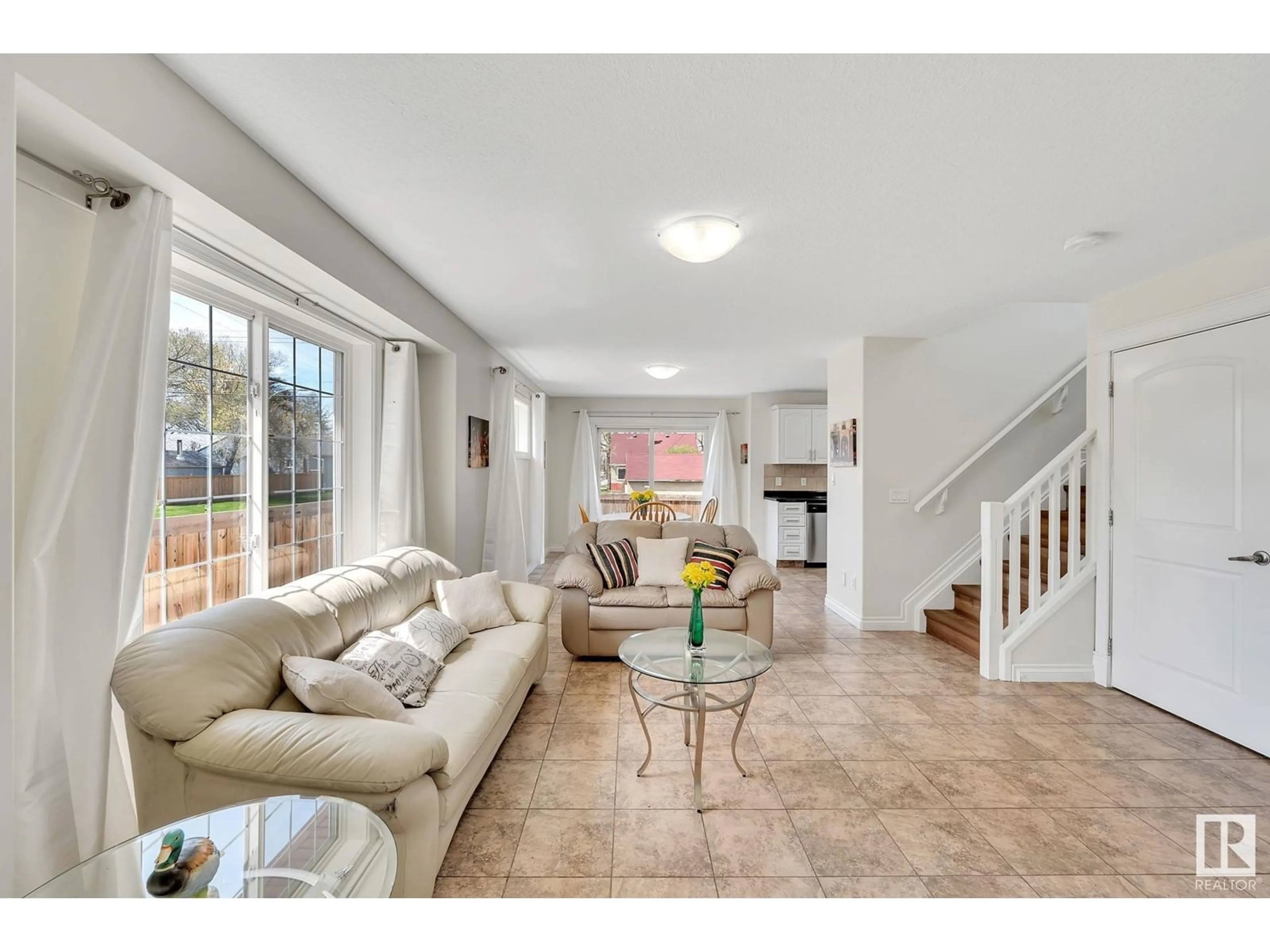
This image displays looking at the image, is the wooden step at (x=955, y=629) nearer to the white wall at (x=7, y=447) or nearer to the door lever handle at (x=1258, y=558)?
the door lever handle at (x=1258, y=558)

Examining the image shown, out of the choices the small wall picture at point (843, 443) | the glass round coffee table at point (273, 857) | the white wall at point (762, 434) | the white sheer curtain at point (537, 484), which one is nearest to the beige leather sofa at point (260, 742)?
the glass round coffee table at point (273, 857)

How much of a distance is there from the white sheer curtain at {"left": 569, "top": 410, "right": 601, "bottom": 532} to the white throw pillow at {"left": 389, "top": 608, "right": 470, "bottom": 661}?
17.6 ft

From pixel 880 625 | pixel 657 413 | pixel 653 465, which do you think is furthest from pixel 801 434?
pixel 880 625

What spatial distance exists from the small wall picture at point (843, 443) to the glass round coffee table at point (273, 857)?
4.31 meters

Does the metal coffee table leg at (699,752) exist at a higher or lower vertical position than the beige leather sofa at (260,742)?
lower

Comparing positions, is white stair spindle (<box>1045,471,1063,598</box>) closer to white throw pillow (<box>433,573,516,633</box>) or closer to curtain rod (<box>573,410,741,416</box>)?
white throw pillow (<box>433,573,516,633</box>)

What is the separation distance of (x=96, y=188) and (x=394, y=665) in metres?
1.74

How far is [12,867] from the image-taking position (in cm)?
109

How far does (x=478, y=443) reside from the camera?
4.53 meters

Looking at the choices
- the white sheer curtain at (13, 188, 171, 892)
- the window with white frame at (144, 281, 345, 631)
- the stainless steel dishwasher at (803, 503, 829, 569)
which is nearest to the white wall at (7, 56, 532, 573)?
the white sheer curtain at (13, 188, 171, 892)

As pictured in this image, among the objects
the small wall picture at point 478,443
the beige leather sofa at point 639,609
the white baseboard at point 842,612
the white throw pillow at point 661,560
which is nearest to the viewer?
the beige leather sofa at point 639,609

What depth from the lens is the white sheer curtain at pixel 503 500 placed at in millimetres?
4793

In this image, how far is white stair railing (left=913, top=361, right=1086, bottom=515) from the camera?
4.44m

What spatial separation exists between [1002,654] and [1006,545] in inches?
62.9
